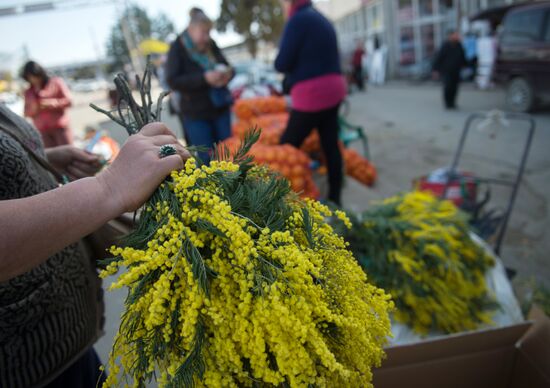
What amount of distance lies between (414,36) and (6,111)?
1867 cm

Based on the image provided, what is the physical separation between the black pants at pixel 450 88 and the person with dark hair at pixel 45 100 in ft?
27.8

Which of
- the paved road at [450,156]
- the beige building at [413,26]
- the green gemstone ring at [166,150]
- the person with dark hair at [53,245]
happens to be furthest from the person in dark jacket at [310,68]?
the beige building at [413,26]

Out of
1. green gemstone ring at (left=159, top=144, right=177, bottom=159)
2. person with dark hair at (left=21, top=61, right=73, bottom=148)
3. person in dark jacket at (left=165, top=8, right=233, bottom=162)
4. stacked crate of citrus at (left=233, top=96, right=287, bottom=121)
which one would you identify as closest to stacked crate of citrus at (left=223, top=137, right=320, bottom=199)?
person in dark jacket at (left=165, top=8, right=233, bottom=162)

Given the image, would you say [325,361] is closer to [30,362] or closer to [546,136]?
[30,362]

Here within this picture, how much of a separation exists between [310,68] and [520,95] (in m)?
7.67

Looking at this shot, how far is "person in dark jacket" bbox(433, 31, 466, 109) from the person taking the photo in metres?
9.06

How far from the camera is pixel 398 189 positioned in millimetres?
4762

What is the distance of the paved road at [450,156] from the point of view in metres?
3.17

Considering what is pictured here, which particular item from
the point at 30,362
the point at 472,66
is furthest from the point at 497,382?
the point at 472,66

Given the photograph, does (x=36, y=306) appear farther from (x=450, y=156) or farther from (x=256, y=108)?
(x=450, y=156)

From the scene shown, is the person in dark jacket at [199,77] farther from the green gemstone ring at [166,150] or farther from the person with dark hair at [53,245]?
the green gemstone ring at [166,150]

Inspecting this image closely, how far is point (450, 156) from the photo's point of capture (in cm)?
602

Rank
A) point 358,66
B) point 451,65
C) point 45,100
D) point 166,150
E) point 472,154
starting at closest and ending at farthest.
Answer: point 166,150
point 45,100
point 472,154
point 451,65
point 358,66

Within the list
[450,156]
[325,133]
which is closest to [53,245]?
[325,133]
